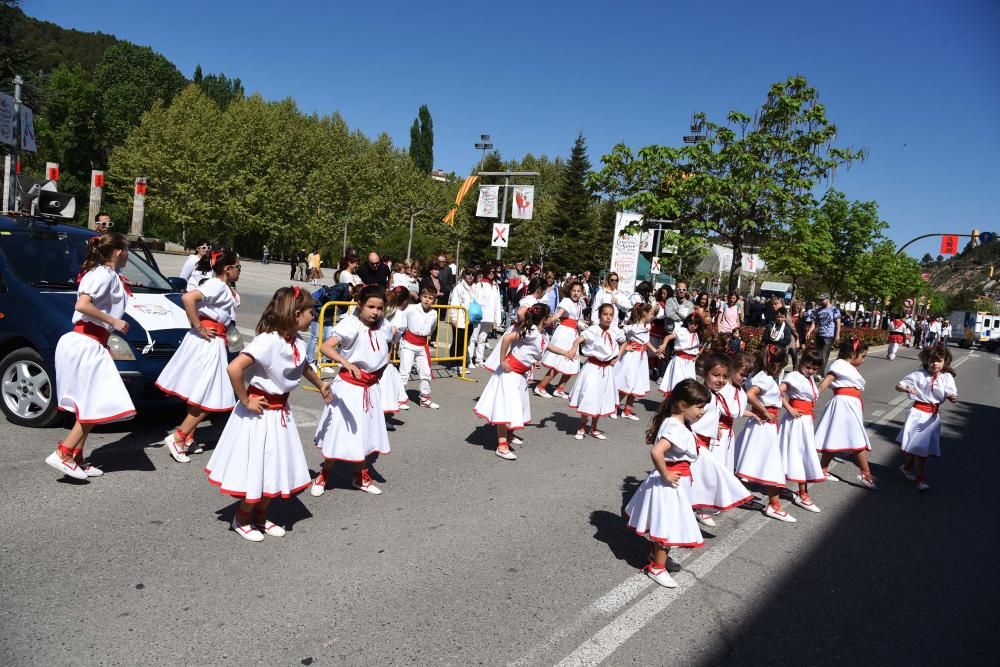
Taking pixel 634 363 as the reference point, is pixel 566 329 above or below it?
above

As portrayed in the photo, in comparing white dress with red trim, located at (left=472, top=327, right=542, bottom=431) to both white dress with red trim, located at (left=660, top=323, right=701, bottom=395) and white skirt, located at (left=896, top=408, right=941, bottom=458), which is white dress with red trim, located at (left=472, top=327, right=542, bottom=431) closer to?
white dress with red trim, located at (left=660, top=323, right=701, bottom=395)

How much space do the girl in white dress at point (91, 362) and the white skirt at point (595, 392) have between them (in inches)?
193

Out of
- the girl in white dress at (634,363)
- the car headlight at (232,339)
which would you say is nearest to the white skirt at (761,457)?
the girl in white dress at (634,363)

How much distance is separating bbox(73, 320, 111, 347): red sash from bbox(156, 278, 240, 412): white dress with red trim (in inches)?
29.4

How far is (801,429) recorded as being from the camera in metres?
6.46

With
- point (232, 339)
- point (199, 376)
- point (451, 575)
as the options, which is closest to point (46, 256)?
point (232, 339)

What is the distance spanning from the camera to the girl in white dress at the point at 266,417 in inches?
168

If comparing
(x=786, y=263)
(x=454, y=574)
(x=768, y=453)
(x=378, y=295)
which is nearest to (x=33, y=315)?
(x=378, y=295)

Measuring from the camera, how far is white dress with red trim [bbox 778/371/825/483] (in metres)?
6.41

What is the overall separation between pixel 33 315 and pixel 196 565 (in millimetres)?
3634

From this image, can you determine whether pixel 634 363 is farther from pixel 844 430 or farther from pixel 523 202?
pixel 523 202

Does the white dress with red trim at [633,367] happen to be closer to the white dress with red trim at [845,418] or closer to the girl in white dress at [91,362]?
the white dress with red trim at [845,418]

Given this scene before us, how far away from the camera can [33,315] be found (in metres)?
6.26

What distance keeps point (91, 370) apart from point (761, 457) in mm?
5562
